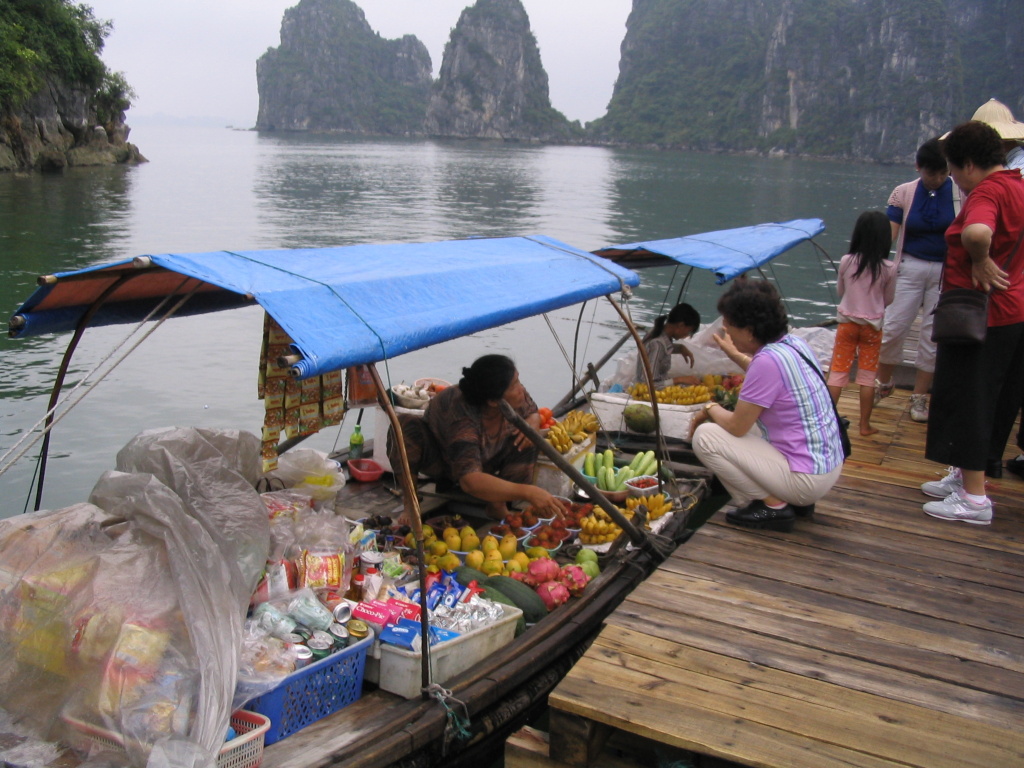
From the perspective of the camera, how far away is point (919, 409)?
654 cm

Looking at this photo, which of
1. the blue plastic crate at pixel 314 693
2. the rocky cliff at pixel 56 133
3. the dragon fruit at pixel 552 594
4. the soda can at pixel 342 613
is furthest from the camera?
the rocky cliff at pixel 56 133

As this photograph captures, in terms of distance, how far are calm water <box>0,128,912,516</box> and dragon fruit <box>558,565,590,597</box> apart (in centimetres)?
Result: 350

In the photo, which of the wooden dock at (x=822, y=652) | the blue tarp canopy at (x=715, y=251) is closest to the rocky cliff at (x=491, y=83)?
the blue tarp canopy at (x=715, y=251)

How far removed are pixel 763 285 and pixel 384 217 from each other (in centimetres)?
2496

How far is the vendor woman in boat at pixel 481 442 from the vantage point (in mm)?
4512

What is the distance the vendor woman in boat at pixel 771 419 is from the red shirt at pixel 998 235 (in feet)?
2.92

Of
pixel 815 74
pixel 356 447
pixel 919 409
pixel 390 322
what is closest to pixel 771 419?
pixel 390 322

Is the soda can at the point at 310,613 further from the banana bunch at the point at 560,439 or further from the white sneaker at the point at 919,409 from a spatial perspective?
the white sneaker at the point at 919,409

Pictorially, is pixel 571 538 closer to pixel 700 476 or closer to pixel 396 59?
pixel 700 476

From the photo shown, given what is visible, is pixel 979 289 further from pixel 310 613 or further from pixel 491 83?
pixel 491 83

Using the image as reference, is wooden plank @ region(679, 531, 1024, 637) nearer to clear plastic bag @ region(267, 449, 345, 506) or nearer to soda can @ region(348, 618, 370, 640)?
soda can @ region(348, 618, 370, 640)

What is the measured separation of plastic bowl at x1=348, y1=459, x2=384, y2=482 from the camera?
537 centimetres

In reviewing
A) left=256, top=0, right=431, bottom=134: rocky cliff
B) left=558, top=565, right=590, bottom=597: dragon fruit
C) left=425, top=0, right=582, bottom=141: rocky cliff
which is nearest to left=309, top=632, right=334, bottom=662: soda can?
left=558, top=565, right=590, bottom=597: dragon fruit

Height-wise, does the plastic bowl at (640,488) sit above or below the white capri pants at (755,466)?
below
